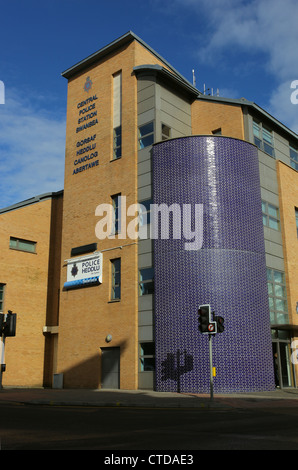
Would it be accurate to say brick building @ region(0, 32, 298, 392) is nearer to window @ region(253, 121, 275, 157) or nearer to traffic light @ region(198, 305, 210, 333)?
window @ region(253, 121, 275, 157)

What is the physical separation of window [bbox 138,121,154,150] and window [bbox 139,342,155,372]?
10.9 m

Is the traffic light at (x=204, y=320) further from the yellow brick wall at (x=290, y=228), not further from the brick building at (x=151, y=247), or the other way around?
the yellow brick wall at (x=290, y=228)

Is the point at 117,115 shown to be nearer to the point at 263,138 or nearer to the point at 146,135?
the point at 146,135

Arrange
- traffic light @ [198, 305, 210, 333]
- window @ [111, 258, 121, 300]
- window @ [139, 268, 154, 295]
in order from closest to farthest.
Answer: traffic light @ [198, 305, 210, 333], window @ [139, 268, 154, 295], window @ [111, 258, 121, 300]

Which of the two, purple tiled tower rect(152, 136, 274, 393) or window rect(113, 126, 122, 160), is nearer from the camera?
purple tiled tower rect(152, 136, 274, 393)

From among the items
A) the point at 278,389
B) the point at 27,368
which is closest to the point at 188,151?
the point at 278,389

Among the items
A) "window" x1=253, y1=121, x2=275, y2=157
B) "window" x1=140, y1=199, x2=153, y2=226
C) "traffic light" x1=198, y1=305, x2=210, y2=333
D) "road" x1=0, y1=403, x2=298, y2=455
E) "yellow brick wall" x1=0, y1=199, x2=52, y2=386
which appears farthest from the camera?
"yellow brick wall" x1=0, y1=199, x2=52, y2=386

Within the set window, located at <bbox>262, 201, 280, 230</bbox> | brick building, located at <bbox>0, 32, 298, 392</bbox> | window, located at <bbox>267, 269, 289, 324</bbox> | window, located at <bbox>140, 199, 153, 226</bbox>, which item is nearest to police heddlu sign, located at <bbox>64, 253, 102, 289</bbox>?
brick building, located at <bbox>0, 32, 298, 392</bbox>

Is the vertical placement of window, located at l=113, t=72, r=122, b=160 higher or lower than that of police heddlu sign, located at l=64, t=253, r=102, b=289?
higher

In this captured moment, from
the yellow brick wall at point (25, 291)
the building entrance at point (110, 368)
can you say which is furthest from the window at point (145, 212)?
the yellow brick wall at point (25, 291)

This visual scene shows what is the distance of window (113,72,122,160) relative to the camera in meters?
28.9

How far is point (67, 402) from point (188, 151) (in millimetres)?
13928

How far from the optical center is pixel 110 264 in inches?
Answer: 1064

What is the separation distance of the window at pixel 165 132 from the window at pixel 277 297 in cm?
939
